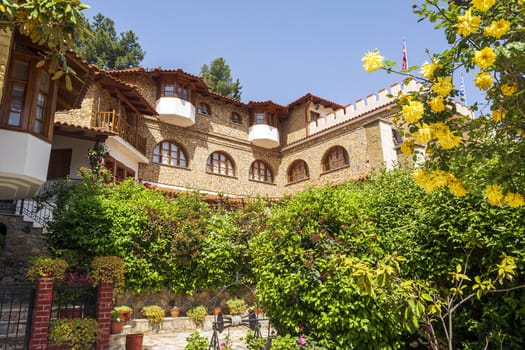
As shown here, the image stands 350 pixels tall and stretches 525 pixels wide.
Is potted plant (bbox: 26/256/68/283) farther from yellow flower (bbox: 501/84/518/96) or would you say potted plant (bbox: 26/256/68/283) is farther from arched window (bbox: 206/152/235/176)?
arched window (bbox: 206/152/235/176)

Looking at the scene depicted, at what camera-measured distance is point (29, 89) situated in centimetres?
805

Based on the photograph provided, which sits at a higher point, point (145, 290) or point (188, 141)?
point (188, 141)

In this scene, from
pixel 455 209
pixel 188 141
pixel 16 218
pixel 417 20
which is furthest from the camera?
pixel 188 141

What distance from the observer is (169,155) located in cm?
1886

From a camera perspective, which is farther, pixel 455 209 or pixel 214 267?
pixel 214 267

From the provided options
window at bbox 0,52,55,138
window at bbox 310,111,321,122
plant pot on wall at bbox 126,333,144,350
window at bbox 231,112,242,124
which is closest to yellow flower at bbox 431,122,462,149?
plant pot on wall at bbox 126,333,144,350

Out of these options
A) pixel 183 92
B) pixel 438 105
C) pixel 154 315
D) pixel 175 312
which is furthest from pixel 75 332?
pixel 183 92

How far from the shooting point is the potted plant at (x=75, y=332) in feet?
17.7

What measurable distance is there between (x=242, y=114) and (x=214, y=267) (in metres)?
14.7

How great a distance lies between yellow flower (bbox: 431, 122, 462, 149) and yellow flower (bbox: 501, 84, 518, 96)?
0.50 metres

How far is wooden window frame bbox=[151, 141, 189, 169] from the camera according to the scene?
722 inches

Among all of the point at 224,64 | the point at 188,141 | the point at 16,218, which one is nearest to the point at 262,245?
the point at 16,218

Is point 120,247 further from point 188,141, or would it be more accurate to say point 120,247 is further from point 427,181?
point 188,141

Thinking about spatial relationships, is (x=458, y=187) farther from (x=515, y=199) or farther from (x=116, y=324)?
(x=116, y=324)
